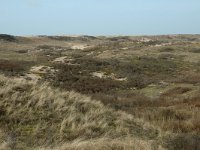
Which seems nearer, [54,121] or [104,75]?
[54,121]

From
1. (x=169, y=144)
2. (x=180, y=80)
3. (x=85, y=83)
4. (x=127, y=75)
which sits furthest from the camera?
(x=127, y=75)

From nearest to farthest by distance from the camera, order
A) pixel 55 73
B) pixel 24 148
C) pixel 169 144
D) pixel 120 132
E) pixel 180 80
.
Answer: pixel 24 148 → pixel 169 144 → pixel 120 132 → pixel 180 80 → pixel 55 73

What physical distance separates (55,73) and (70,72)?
5.71 feet

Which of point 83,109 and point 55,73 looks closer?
point 83,109

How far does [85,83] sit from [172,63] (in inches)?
709

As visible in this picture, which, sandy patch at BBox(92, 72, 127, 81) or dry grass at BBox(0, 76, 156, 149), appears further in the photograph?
sandy patch at BBox(92, 72, 127, 81)

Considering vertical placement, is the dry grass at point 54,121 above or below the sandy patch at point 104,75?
above

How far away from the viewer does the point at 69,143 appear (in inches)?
304

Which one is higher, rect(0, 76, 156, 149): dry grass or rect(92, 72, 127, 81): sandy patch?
rect(0, 76, 156, 149): dry grass

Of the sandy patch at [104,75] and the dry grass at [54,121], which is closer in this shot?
the dry grass at [54,121]

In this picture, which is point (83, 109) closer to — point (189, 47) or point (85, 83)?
point (85, 83)

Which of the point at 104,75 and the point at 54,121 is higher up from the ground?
the point at 54,121

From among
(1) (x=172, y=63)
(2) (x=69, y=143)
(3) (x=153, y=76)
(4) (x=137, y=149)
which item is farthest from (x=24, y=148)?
(1) (x=172, y=63)

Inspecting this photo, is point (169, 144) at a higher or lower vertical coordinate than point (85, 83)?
higher
